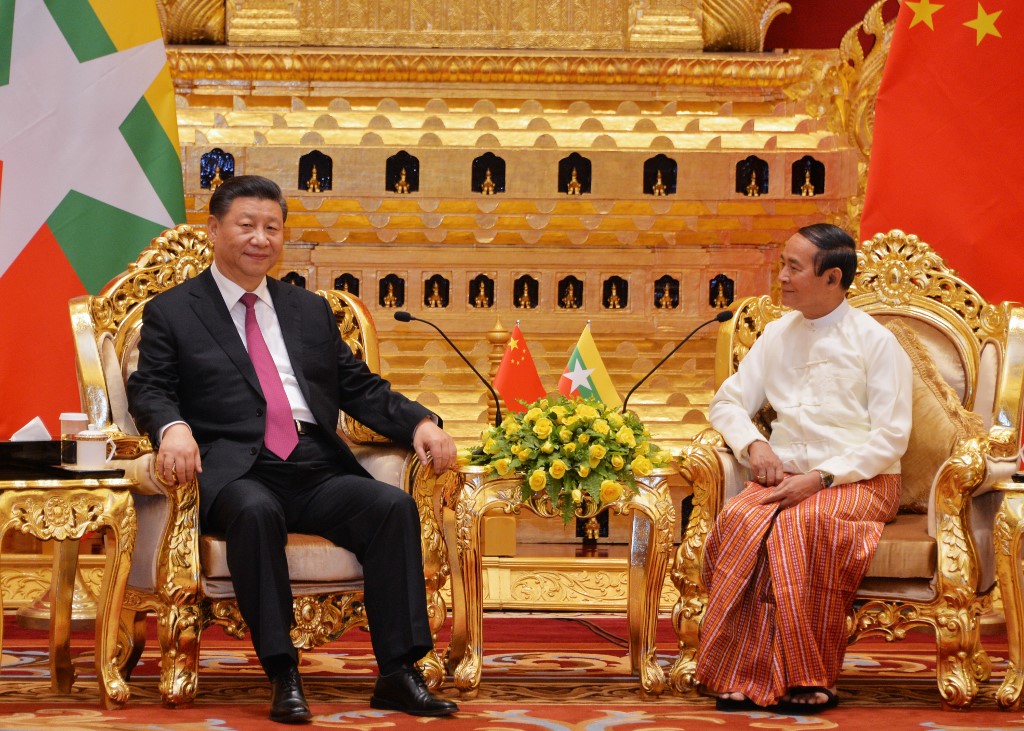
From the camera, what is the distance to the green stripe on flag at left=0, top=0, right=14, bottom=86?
4.73 meters

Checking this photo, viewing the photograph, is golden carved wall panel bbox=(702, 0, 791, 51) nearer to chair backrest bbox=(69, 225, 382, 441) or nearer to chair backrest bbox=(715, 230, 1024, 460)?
chair backrest bbox=(715, 230, 1024, 460)

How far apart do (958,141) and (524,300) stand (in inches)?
80.0

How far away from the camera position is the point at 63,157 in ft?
15.7

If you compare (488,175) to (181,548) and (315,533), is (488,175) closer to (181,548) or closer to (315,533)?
(315,533)

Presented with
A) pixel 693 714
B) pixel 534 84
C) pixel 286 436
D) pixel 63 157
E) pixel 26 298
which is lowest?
pixel 693 714

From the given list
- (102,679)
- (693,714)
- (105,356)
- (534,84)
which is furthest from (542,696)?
(534,84)

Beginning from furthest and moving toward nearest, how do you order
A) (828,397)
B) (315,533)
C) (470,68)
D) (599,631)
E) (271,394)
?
(470,68), (599,631), (828,397), (271,394), (315,533)

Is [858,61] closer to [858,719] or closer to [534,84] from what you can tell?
[534,84]

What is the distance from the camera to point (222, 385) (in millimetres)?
3756

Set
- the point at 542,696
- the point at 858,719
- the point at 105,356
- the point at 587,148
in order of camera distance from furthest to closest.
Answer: the point at 587,148 → the point at 105,356 → the point at 542,696 → the point at 858,719

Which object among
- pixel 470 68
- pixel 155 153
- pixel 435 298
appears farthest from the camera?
pixel 470 68

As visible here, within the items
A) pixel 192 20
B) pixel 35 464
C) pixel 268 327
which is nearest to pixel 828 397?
pixel 268 327

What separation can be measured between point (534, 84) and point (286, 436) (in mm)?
3103

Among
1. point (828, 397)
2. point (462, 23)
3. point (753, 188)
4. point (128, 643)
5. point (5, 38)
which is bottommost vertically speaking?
point (128, 643)
